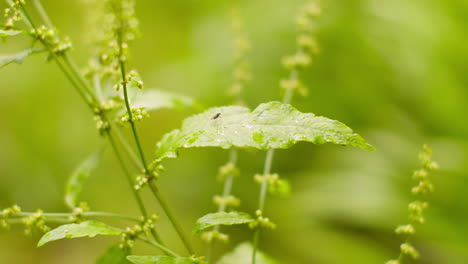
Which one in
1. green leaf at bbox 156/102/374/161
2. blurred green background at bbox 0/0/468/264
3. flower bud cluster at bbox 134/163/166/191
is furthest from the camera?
blurred green background at bbox 0/0/468/264

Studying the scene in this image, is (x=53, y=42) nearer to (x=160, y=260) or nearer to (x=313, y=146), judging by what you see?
(x=160, y=260)

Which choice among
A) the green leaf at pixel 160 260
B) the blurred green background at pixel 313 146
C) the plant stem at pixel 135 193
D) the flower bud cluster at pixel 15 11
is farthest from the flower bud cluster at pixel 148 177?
the blurred green background at pixel 313 146

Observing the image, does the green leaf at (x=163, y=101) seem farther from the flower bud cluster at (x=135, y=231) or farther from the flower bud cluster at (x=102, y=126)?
the flower bud cluster at (x=135, y=231)

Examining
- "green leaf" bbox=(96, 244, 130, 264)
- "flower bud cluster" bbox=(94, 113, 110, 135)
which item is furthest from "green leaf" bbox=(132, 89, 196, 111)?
"green leaf" bbox=(96, 244, 130, 264)

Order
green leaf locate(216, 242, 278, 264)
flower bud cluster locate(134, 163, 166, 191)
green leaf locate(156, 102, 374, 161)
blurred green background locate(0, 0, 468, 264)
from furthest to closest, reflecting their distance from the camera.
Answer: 1. blurred green background locate(0, 0, 468, 264)
2. green leaf locate(216, 242, 278, 264)
3. flower bud cluster locate(134, 163, 166, 191)
4. green leaf locate(156, 102, 374, 161)

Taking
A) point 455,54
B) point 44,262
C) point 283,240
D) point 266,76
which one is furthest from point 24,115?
point 455,54

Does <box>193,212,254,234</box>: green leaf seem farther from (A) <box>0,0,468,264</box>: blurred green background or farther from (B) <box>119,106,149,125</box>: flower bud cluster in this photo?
(A) <box>0,0,468,264</box>: blurred green background
